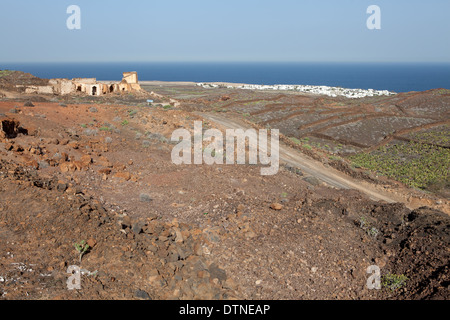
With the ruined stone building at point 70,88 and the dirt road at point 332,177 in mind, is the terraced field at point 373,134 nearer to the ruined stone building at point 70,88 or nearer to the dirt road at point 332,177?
the dirt road at point 332,177

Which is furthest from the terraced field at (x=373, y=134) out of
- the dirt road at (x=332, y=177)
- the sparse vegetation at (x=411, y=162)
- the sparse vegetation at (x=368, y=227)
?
the sparse vegetation at (x=368, y=227)

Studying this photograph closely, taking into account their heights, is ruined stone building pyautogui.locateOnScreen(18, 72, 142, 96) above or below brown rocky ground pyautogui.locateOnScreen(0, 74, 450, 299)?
above

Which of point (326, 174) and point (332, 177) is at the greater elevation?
point (326, 174)

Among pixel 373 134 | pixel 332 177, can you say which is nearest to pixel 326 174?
pixel 332 177

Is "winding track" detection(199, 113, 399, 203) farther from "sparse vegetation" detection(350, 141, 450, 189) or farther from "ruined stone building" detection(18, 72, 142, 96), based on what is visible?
"ruined stone building" detection(18, 72, 142, 96)

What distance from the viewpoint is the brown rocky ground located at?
8.32 meters

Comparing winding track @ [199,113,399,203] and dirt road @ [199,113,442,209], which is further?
winding track @ [199,113,399,203]

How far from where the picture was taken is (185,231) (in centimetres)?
1083

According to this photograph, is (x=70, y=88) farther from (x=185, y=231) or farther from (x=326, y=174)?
(x=185, y=231)

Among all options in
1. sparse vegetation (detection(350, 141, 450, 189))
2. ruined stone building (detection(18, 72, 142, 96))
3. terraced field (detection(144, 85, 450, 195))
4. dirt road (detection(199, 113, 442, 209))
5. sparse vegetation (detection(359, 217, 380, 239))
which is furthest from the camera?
ruined stone building (detection(18, 72, 142, 96))

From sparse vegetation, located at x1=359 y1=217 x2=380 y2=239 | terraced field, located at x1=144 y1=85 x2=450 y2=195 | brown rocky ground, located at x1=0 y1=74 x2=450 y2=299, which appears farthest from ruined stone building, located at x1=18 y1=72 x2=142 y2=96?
sparse vegetation, located at x1=359 y1=217 x2=380 y2=239

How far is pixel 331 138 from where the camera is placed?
103ft

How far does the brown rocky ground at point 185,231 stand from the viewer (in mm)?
8320
